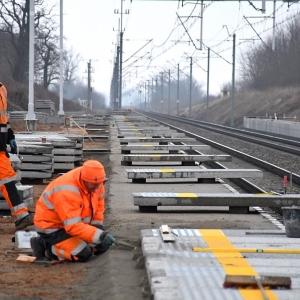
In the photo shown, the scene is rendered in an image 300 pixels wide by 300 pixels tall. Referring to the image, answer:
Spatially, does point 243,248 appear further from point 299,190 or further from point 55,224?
point 299,190

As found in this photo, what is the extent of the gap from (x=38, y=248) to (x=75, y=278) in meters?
1.14

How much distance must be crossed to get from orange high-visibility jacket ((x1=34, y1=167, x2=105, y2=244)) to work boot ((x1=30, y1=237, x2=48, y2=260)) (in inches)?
8.2

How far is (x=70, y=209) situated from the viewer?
768 centimetres

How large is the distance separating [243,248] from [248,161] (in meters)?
15.9

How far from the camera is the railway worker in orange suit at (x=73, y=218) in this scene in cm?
768

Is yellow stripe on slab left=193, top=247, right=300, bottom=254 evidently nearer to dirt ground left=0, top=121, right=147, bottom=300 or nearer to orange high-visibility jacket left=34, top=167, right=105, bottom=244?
dirt ground left=0, top=121, right=147, bottom=300

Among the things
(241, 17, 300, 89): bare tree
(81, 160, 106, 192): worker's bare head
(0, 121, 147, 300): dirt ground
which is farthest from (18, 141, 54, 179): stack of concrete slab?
(241, 17, 300, 89): bare tree

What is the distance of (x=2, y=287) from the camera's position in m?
6.82

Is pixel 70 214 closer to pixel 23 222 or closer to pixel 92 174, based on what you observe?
pixel 92 174

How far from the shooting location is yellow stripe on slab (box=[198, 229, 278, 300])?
583 cm

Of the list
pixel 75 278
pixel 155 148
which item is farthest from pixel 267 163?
pixel 75 278

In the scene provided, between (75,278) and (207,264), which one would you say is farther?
(75,278)

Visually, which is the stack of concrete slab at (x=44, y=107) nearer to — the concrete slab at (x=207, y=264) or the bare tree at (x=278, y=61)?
the bare tree at (x=278, y=61)

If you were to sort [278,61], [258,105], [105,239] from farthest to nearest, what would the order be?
[278,61]
[258,105]
[105,239]
